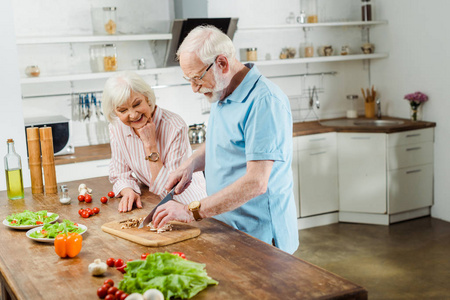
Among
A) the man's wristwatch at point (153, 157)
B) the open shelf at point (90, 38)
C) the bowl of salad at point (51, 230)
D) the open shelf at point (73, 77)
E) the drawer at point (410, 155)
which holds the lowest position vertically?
the drawer at point (410, 155)

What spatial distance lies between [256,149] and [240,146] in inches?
7.3

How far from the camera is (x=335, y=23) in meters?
5.57

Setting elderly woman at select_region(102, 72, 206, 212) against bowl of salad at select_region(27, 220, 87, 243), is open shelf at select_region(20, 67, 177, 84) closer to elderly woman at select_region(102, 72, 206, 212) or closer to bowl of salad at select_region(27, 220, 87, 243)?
elderly woman at select_region(102, 72, 206, 212)

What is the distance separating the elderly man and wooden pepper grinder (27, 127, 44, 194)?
0.92 metres

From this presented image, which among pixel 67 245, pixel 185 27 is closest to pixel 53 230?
pixel 67 245

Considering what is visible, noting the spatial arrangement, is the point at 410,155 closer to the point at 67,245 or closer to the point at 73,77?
the point at 73,77

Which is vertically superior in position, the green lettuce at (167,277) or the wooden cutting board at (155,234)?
the green lettuce at (167,277)

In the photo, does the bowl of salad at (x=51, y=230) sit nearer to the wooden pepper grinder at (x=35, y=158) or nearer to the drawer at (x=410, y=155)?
the wooden pepper grinder at (x=35, y=158)

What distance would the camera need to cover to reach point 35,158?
306 centimetres

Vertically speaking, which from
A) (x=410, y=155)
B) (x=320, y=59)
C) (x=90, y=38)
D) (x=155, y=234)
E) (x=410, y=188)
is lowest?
(x=410, y=188)

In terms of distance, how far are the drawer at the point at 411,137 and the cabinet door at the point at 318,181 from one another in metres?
0.52

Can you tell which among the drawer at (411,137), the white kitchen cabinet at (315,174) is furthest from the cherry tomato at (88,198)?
the drawer at (411,137)

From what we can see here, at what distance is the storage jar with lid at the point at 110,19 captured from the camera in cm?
486

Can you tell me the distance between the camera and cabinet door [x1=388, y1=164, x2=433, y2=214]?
5176mm
